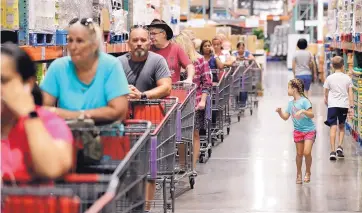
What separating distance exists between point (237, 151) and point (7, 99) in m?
8.51

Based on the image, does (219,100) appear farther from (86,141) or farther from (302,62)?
(86,141)

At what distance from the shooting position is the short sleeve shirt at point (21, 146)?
3607 millimetres

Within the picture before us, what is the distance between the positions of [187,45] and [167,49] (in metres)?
1.82

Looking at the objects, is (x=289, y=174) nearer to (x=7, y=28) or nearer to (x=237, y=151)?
(x=237, y=151)

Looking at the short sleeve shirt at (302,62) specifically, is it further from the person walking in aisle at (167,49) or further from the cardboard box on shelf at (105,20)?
the cardboard box on shelf at (105,20)

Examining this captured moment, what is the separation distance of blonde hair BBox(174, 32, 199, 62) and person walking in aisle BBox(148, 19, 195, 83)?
1.33m

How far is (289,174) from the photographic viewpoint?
9.74 m

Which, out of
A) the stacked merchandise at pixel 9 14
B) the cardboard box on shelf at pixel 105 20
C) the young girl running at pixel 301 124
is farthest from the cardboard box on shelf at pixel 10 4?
the young girl running at pixel 301 124

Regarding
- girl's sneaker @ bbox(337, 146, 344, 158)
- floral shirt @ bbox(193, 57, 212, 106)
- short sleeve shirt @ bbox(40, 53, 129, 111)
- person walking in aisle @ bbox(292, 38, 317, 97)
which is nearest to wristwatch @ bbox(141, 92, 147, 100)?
short sleeve shirt @ bbox(40, 53, 129, 111)

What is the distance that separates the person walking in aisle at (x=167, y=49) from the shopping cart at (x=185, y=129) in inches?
11.8

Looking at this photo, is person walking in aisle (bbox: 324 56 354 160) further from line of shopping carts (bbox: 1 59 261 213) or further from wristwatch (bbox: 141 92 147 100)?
wristwatch (bbox: 141 92 147 100)

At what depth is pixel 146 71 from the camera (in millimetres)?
6918

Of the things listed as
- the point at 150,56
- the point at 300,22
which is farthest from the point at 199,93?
the point at 300,22

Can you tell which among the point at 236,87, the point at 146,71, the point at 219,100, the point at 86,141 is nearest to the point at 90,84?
the point at 86,141
